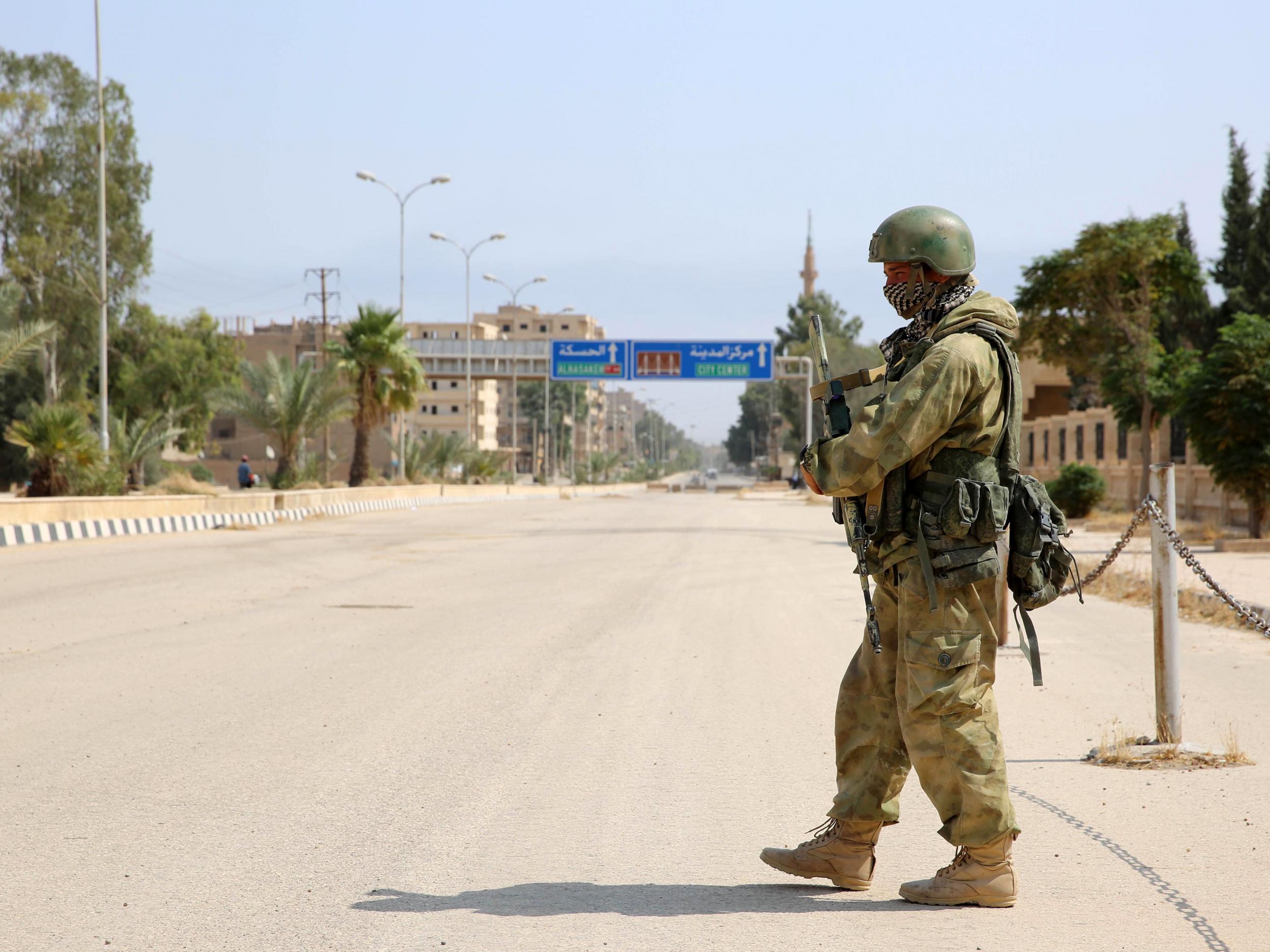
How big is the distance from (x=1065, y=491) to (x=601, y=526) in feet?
36.6

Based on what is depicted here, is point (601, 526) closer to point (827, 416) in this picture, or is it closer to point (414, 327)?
Result: point (827, 416)

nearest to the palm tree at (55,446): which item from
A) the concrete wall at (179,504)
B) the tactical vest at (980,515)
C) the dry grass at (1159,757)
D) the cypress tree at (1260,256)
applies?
the concrete wall at (179,504)

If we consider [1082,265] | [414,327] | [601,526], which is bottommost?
[601,526]

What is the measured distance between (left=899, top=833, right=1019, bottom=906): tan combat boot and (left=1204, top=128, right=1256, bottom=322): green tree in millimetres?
48316

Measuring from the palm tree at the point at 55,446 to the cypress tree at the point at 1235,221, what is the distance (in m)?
39.9

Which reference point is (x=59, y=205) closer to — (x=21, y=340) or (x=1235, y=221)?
(x=21, y=340)

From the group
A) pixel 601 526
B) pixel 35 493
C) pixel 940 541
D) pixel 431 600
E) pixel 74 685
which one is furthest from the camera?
pixel 601 526

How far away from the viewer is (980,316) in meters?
3.84

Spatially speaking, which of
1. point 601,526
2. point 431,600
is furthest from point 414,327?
point 431,600

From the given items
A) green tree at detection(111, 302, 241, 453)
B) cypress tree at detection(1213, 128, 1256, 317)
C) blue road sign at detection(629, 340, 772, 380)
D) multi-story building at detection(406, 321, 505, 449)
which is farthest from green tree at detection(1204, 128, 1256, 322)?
multi-story building at detection(406, 321, 505, 449)

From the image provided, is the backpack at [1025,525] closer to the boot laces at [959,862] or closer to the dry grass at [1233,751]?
the boot laces at [959,862]

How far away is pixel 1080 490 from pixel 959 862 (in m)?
29.2

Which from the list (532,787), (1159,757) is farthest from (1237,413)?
(532,787)

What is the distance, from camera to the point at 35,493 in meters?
22.9
